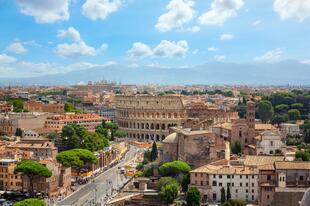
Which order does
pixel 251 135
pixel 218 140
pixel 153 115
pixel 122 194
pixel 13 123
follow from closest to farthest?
pixel 122 194 → pixel 218 140 → pixel 251 135 → pixel 13 123 → pixel 153 115

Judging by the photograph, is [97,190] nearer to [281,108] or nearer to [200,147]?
[200,147]

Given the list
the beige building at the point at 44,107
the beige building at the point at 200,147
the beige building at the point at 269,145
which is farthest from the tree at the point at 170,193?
the beige building at the point at 44,107

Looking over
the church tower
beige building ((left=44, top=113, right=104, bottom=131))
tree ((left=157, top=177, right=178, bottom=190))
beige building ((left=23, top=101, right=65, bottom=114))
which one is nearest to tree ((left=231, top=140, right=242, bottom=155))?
the church tower

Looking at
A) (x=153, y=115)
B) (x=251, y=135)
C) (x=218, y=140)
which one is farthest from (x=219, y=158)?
(x=153, y=115)

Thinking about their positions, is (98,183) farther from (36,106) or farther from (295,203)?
(36,106)

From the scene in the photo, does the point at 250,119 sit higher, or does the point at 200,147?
the point at 250,119

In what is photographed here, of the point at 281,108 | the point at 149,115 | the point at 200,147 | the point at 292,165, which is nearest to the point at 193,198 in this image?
the point at 292,165

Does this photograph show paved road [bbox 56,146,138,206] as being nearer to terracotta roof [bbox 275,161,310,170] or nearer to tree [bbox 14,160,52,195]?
tree [bbox 14,160,52,195]
